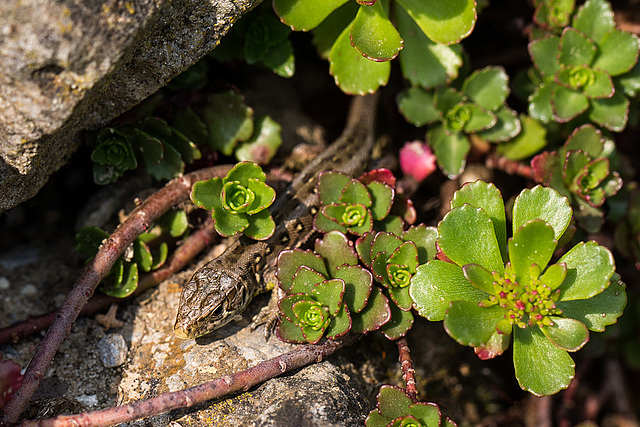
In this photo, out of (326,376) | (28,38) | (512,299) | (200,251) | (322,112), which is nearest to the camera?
(28,38)

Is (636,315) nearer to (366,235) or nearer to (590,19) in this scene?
(590,19)

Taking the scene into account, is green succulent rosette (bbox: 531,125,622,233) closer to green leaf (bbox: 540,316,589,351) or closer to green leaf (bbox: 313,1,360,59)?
green leaf (bbox: 540,316,589,351)

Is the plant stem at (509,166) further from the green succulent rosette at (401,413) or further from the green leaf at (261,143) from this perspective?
the green succulent rosette at (401,413)

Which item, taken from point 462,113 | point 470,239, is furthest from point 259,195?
point 462,113

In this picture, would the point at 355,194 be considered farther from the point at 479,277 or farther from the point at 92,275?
the point at 92,275

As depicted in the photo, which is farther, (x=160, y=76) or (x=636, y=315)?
(x=636, y=315)

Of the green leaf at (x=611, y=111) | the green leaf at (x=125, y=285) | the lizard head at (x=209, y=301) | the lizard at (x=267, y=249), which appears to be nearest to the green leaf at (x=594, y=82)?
the green leaf at (x=611, y=111)

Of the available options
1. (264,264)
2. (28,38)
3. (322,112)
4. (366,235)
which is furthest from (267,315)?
(322,112)
